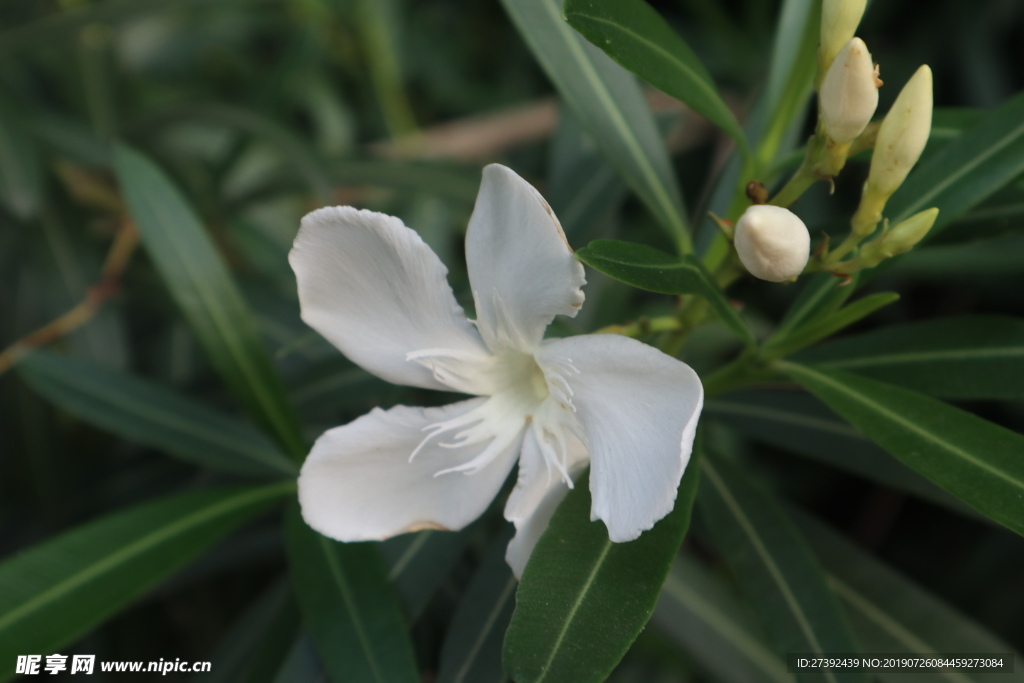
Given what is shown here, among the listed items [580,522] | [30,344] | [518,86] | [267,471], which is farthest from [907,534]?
[30,344]

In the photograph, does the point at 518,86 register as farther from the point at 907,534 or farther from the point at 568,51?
the point at 907,534

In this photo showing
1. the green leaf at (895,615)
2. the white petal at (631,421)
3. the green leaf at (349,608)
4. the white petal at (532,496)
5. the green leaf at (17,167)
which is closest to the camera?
the white petal at (631,421)

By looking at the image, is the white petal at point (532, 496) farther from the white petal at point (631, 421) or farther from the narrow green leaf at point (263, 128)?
the narrow green leaf at point (263, 128)

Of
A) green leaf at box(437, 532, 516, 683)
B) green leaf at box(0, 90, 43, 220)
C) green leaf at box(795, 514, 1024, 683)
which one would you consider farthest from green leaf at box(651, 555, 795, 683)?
green leaf at box(0, 90, 43, 220)

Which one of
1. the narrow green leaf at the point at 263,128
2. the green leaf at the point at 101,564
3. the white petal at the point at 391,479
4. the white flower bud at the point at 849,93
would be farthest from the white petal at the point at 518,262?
the narrow green leaf at the point at 263,128

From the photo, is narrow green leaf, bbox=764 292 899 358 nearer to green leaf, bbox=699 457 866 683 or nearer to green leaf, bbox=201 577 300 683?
green leaf, bbox=699 457 866 683

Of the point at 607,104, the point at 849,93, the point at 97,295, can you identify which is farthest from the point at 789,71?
the point at 97,295

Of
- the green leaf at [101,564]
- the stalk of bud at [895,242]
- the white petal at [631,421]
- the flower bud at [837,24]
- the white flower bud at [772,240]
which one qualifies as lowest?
the green leaf at [101,564]
